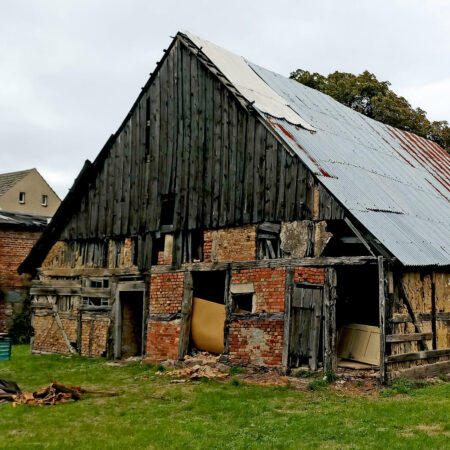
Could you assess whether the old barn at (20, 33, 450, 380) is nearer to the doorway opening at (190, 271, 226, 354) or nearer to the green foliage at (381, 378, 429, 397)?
the doorway opening at (190, 271, 226, 354)

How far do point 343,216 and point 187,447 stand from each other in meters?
6.36

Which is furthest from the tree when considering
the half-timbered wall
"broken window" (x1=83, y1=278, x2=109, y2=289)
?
"broken window" (x1=83, y1=278, x2=109, y2=289)

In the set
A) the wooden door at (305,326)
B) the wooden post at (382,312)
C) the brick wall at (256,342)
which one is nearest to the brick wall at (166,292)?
the brick wall at (256,342)

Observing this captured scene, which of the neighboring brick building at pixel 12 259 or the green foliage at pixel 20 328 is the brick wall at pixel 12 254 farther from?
the green foliage at pixel 20 328

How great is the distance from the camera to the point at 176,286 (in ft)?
53.7

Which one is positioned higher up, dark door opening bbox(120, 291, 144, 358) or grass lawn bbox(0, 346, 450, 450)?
dark door opening bbox(120, 291, 144, 358)

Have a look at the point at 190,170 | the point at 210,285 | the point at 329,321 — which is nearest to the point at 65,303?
the point at 210,285

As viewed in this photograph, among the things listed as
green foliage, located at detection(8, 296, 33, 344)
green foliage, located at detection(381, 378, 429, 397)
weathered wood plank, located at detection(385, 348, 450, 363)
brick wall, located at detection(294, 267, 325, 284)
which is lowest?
green foliage, located at detection(8, 296, 33, 344)

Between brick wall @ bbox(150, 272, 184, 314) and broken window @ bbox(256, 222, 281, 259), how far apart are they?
2.70 metres

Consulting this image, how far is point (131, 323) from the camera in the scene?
1845 centimetres

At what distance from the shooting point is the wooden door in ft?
43.6

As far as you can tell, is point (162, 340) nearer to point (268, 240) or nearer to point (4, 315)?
point (268, 240)

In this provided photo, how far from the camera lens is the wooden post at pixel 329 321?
12977 millimetres

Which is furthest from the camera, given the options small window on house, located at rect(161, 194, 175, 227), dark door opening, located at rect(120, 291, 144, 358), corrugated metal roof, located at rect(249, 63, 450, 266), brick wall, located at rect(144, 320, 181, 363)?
dark door opening, located at rect(120, 291, 144, 358)
